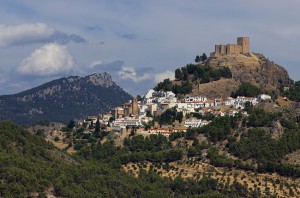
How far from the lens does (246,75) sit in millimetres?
131375

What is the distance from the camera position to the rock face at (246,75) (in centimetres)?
13062

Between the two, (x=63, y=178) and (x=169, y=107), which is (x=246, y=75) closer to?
(x=169, y=107)

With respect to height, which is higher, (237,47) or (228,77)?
(237,47)

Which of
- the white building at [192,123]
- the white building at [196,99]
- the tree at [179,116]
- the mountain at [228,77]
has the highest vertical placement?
the mountain at [228,77]

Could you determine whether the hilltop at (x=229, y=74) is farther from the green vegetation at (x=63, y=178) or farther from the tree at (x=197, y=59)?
the green vegetation at (x=63, y=178)

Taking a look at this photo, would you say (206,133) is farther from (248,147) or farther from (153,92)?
(153,92)

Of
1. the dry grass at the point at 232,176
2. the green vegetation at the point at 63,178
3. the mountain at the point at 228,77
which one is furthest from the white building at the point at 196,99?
the green vegetation at the point at 63,178

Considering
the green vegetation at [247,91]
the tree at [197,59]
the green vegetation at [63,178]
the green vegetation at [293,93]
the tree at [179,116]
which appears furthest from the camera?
the tree at [197,59]

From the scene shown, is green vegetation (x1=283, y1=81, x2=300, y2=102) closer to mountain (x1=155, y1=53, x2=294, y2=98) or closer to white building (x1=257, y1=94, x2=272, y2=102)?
mountain (x1=155, y1=53, x2=294, y2=98)

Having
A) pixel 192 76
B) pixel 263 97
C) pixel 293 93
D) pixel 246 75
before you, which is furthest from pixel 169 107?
pixel 293 93

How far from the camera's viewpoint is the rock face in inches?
5143

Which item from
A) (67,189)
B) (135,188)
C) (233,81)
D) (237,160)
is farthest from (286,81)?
(67,189)

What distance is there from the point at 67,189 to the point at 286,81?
72.9 metres

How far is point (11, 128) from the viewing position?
291ft
